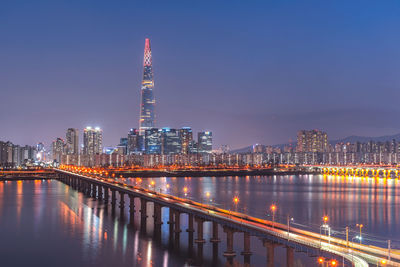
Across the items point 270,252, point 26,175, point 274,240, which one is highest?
point 274,240

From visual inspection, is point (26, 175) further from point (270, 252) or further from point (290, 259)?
point (290, 259)

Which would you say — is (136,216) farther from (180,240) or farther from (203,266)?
(203,266)

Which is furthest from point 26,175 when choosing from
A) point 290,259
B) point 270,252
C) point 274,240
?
point 290,259

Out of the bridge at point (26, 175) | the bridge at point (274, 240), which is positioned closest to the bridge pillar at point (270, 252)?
the bridge at point (274, 240)

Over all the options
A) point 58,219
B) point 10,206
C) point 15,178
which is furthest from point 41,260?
point 15,178

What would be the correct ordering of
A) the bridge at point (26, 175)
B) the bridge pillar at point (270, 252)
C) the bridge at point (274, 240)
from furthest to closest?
the bridge at point (26, 175)
the bridge pillar at point (270, 252)
the bridge at point (274, 240)

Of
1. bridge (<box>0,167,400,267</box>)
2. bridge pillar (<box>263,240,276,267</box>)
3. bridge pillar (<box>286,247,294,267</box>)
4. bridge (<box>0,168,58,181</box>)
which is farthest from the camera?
bridge (<box>0,168,58,181</box>)

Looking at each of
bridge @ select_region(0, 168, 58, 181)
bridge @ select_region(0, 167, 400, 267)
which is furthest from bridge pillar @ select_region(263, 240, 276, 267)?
bridge @ select_region(0, 168, 58, 181)

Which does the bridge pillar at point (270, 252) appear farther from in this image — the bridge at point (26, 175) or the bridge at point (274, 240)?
the bridge at point (26, 175)

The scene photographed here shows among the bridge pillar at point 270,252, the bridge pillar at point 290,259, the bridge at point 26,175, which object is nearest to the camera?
the bridge pillar at point 290,259

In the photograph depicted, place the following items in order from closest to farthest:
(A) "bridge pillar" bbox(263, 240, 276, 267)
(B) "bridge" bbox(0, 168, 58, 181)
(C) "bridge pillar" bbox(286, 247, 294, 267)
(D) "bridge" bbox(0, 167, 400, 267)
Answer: (D) "bridge" bbox(0, 167, 400, 267)
(C) "bridge pillar" bbox(286, 247, 294, 267)
(A) "bridge pillar" bbox(263, 240, 276, 267)
(B) "bridge" bbox(0, 168, 58, 181)

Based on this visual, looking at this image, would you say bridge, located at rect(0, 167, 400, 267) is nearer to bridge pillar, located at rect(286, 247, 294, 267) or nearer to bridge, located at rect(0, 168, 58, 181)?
bridge pillar, located at rect(286, 247, 294, 267)

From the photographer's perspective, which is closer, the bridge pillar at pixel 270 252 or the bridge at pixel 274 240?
the bridge at pixel 274 240

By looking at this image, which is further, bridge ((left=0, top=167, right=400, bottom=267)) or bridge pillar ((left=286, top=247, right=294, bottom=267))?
bridge pillar ((left=286, top=247, right=294, bottom=267))
